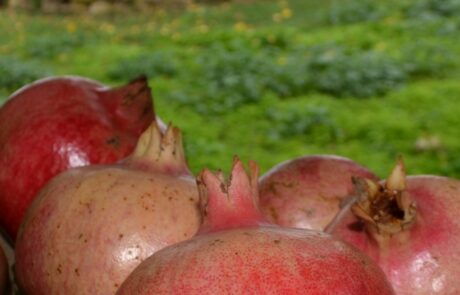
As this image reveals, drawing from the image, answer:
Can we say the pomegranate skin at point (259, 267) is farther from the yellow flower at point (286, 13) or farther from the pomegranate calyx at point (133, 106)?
the yellow flower at point (286, 13)

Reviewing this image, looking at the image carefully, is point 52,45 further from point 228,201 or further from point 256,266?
point 256,266

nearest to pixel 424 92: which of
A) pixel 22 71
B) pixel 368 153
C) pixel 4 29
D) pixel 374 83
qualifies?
pixel 374 83

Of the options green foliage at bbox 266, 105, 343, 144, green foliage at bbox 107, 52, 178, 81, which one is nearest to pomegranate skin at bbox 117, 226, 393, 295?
green foliage at bbox 266, 105, 343, 144

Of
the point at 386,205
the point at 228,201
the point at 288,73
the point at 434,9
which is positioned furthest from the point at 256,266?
the point at 434,9

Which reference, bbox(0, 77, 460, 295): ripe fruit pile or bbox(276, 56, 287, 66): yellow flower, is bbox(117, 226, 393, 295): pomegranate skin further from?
bbox(276, 56, 287, 66): yellow flower

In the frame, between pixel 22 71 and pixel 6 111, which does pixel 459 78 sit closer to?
pixel 22 71

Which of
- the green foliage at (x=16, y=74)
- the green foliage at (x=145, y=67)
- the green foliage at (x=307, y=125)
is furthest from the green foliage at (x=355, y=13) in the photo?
the green foliage at (x=16, y=74)

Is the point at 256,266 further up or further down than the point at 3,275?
further up
